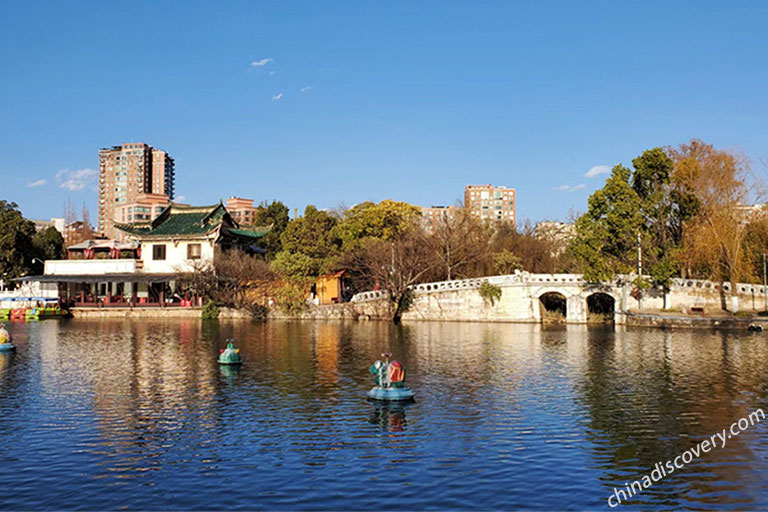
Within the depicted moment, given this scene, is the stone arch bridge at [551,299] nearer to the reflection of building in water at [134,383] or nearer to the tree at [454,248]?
the tree at [454,248]

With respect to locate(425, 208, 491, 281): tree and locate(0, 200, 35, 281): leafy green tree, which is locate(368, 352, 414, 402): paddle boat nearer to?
locate(425, 208, 491, 281): tree

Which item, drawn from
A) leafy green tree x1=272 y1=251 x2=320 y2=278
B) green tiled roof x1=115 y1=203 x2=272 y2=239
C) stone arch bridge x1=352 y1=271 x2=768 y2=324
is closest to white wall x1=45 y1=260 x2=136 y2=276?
green tiled roof x1=115 y1=203 x2=272 y2=239

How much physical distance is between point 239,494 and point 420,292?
4066 centimetres

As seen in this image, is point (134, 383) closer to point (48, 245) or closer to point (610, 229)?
point (610, 229)

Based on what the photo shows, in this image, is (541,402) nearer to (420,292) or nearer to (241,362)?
(241,362)

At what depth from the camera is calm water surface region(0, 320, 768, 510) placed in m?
11.4

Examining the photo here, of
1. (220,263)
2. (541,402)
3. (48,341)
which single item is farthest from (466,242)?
(541,402)

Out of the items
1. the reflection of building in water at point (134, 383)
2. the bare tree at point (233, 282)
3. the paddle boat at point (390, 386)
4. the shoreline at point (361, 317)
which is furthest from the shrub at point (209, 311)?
the paddle boat at point (390, 386)

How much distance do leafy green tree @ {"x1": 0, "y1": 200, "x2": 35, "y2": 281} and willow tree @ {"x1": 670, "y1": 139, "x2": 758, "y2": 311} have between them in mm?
57056

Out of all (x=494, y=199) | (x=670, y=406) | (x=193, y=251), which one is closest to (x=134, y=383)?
(x=670, y=406)

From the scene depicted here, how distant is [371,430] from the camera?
1561 cm

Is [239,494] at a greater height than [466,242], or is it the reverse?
[466,242]

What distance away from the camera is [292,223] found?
6025 centimetres

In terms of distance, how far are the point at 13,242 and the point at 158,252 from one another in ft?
47.8
